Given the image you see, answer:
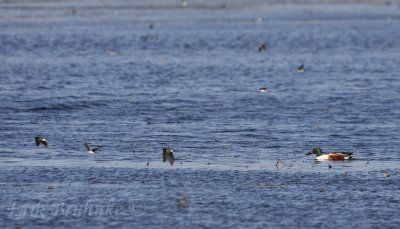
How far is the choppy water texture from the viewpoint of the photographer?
48.5 ft

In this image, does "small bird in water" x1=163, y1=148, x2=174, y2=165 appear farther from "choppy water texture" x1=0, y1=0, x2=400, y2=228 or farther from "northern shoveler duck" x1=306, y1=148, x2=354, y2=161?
"northern shoveler duck" x1=306, y1=148, x2=354, y2=161

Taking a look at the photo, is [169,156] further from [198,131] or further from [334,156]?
[198,131]

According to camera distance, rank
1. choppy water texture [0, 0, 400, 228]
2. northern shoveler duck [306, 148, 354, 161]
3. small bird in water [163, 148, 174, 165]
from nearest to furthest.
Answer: choppy water texture [0, 0, 400, 228]
small bird in water [163, 148, 174, 165]
northern shoveler duck [306, 148, 354, 161]

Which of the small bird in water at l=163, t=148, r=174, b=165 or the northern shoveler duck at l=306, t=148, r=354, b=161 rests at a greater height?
the small bird in water at l=163, t=148, r=174, b=165

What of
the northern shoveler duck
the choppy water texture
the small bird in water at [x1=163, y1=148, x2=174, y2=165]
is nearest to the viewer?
the choppy water texture

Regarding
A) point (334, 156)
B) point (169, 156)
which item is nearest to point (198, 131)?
point (334, 156)

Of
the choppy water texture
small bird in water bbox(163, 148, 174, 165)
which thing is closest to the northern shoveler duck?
the choppy water texture

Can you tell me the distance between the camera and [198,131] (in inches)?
935

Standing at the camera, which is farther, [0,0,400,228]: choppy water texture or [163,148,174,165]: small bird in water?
[163,148,174,165]: small bird in water

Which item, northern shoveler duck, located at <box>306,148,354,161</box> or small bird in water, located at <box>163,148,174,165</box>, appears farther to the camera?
northern shoveler duck, located at <box>306,148,354,161</box>

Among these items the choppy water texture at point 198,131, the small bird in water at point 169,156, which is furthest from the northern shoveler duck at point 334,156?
the small bird in water at point 169,156

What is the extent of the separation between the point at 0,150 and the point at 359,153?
10901mm

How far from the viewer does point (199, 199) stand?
15.4m

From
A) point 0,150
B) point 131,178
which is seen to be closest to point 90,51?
point 0,150
